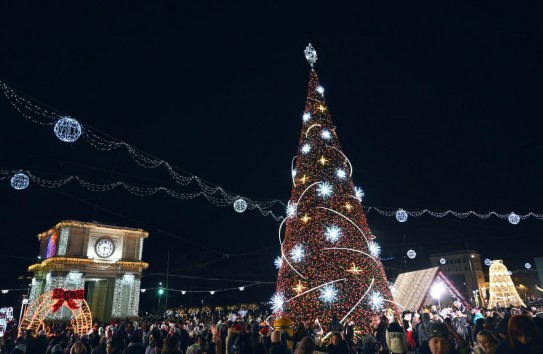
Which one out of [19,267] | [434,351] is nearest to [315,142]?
[434,351]

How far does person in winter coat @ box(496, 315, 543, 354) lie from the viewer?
3773 mm

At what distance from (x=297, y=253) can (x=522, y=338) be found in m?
10.2

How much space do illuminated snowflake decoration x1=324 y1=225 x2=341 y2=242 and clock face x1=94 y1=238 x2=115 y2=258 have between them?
1093 inches

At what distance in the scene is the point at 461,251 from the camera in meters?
87.6

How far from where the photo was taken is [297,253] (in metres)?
13.8

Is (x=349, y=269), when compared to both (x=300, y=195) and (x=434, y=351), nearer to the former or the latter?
(x=300, y=195)

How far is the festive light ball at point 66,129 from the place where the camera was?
11047mm

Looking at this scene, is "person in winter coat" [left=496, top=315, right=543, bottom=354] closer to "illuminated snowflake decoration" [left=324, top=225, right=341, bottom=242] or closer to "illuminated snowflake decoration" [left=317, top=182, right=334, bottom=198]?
"illuminated snowflake decoration" [left=324, top=225, right=341, bottom=242]

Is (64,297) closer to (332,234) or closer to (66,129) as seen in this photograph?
(66,129)

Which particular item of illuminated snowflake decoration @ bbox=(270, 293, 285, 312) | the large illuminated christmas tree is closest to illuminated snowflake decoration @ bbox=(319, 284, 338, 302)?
the large illuminated christmas tree

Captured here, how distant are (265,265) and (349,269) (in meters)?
45.1

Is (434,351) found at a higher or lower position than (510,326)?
lower

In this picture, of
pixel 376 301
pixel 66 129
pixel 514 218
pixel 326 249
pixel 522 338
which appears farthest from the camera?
pixel 514 218

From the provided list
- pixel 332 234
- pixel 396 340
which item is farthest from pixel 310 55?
pixel 396 340
